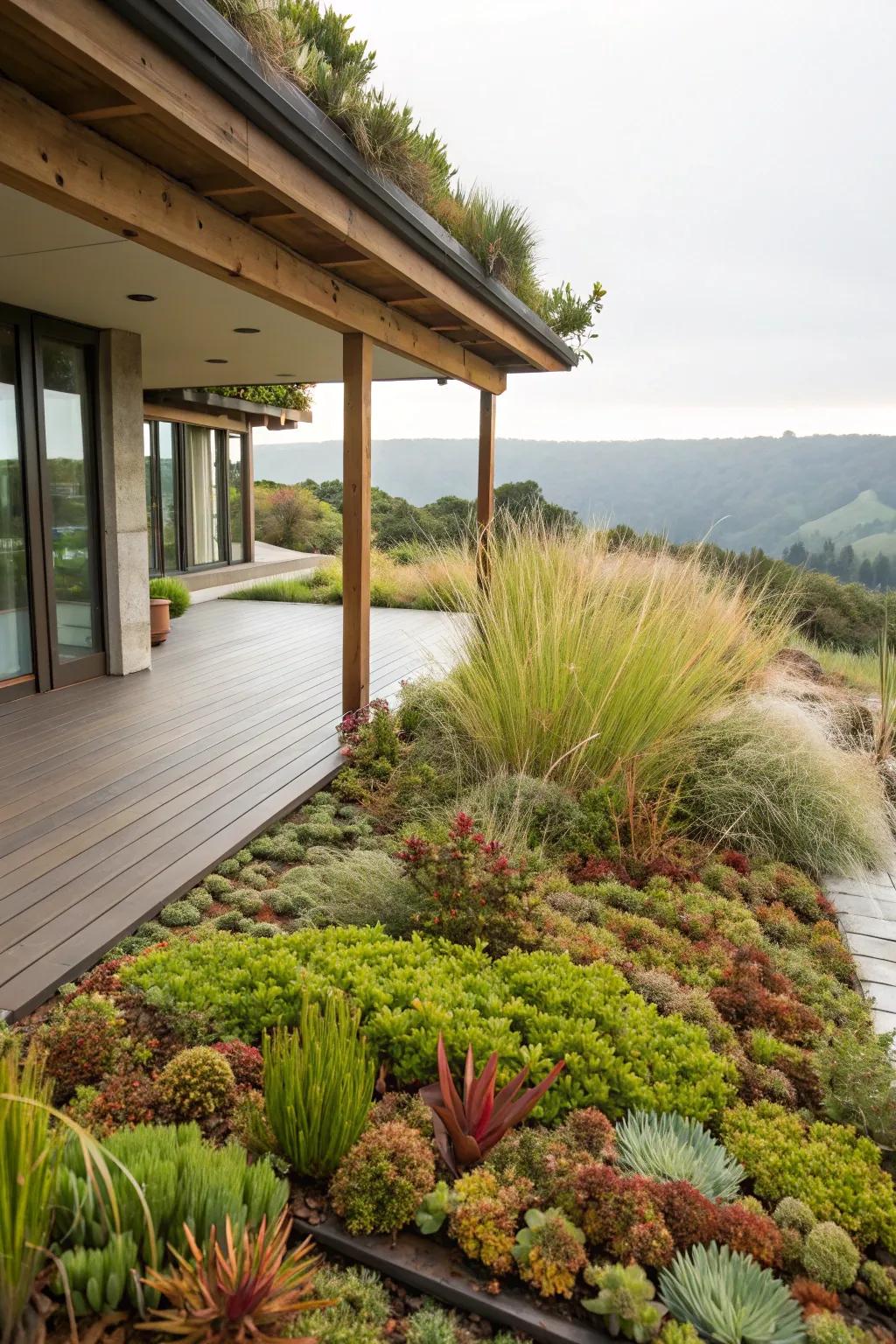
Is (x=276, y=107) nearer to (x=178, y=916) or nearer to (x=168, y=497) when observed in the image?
(x=178, y=916)

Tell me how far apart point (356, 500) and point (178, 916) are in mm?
2535

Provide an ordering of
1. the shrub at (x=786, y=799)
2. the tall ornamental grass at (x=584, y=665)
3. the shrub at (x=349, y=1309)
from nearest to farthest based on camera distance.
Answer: the shrub at (x=349, y=1309)
the shrub at (x=786, y=799)
the tall ornamental grass at (x=584, y=665)

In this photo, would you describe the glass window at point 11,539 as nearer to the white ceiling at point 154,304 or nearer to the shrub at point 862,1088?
the white ceiling at point 154,304

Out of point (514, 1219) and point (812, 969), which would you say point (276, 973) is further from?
point (812, 969)

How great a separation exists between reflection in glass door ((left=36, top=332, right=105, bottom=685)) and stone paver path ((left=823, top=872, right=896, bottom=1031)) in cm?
479

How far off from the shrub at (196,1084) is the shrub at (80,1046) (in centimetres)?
18

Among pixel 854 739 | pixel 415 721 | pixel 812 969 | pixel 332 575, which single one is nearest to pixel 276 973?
pixel 812 969

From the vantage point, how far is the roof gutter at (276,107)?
6.53ft

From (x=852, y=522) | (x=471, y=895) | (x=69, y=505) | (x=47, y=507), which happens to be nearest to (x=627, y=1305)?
(x=471, y=895)

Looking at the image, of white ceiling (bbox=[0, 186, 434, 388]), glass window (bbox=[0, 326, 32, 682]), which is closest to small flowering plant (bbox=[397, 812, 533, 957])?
white ceiling (bbox=[0, 186, 434, 388])

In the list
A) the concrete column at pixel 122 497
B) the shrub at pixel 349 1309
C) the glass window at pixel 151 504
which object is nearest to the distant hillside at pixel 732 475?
the glass window at pixel 151 504

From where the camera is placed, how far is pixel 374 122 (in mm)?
3047

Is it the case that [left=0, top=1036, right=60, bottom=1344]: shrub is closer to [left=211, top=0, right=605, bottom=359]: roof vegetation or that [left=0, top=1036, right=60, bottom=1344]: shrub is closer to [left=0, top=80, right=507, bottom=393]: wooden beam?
[left=0, top=80, right=507, bottom=393]: wooden beam

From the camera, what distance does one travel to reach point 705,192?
58.2ft
